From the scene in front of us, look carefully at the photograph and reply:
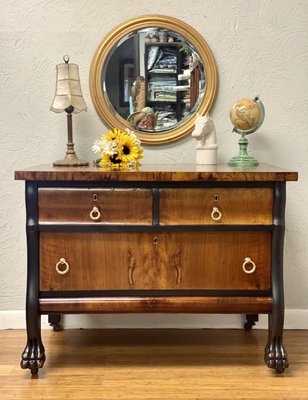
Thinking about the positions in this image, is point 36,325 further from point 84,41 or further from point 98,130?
point 84,41

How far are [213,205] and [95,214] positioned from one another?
0.48 meters

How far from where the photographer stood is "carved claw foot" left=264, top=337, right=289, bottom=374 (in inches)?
77.2

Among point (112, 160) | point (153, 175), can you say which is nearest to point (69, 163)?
point (112, 160)

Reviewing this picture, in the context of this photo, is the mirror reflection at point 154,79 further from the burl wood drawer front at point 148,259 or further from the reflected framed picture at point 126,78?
the burl wood drawer front at point 148,259

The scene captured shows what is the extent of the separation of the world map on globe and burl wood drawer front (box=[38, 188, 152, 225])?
626 mm

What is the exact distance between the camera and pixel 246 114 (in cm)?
221

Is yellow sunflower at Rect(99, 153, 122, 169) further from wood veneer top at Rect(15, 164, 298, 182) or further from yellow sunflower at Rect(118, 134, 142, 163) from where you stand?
wood veneer top at Rect(15, 164, 298, 182)

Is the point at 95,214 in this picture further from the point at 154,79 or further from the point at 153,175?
the point at 154,79

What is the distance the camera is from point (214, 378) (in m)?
1.97

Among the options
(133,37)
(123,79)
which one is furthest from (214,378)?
(133,37)

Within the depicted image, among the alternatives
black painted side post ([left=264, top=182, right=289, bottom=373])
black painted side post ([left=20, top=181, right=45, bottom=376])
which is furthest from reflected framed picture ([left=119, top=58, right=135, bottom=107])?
black painted side post ([left=264, top=182, right=289, bottom=373])

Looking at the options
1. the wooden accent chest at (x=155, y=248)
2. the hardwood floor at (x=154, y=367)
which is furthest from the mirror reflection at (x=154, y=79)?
the hardwood floor at (x=154, y=367)

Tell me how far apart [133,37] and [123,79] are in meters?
0.22

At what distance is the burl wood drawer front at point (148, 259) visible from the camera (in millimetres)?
1933
